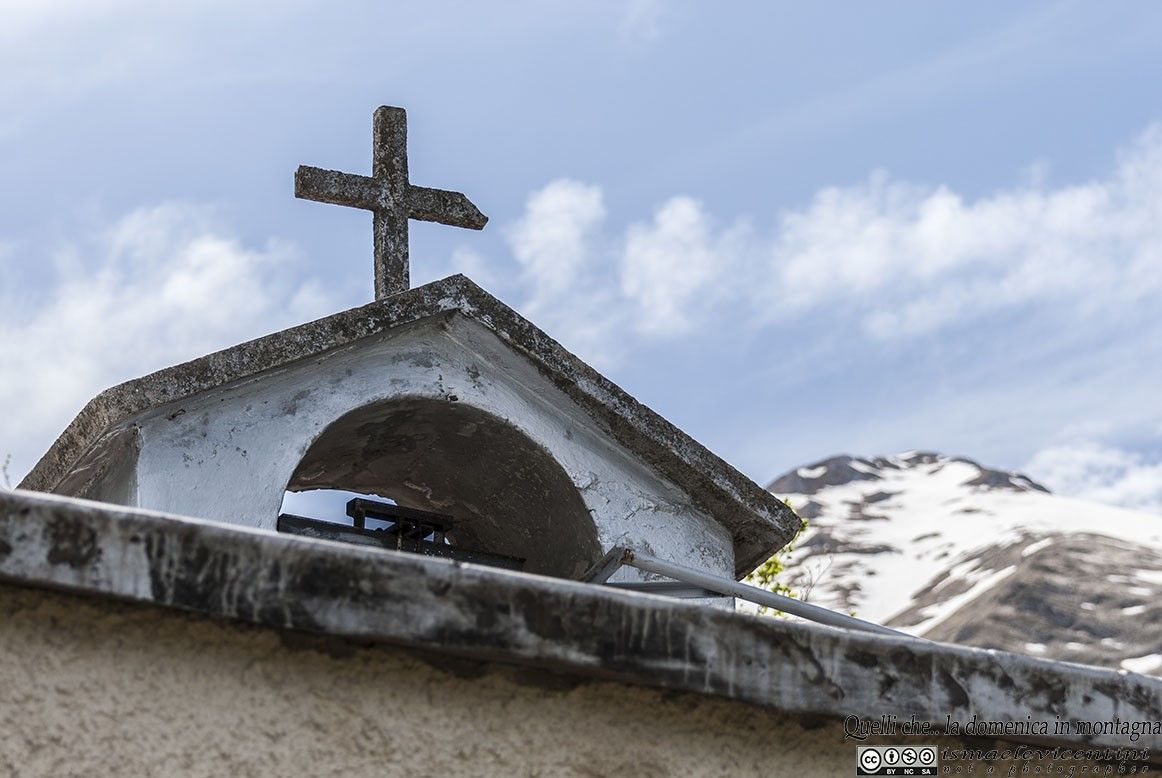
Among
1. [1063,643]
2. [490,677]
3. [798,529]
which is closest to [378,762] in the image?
[490,677]

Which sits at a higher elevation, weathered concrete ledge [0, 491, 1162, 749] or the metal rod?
the metal rod

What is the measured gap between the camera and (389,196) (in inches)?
253

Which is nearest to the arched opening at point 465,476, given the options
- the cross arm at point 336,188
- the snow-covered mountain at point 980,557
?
the cross arm at point 336,188

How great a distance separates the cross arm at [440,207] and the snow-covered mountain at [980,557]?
28.8 feet

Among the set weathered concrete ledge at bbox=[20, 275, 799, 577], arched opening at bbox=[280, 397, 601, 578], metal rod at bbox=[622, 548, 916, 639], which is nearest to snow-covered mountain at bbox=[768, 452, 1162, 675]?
arched opening at bbox=[280, 397, 601, 578]

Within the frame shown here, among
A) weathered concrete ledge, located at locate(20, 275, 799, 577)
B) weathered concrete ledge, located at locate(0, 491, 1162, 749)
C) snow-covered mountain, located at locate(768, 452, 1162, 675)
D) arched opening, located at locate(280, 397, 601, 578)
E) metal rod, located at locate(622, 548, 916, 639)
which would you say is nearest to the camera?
weathered concrete ledge, located at locate(0, 491, 1162, 749)

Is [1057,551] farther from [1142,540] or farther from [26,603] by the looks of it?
[26,603]

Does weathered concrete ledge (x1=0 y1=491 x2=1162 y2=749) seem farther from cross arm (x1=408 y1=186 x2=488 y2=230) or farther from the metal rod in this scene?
cross arm (x1=408 y1=186 x2=488 y2=230)

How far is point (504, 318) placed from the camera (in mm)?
5594

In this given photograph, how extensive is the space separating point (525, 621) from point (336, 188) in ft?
12.4

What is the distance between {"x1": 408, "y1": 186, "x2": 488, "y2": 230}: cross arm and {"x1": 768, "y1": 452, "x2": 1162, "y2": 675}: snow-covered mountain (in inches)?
346

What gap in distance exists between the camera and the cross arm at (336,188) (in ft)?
20.7

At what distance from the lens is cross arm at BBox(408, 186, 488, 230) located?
6473mm

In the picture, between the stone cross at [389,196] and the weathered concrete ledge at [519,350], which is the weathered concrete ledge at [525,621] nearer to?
the weathered concrete ledge at [519,350]
